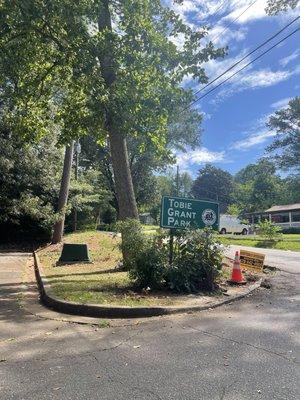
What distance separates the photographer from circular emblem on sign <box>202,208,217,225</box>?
979 cm

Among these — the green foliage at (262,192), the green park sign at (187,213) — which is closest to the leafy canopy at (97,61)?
the green park sign at (187,213)

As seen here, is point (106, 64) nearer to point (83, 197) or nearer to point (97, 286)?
point (97, 286)

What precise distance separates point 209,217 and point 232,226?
4680cm

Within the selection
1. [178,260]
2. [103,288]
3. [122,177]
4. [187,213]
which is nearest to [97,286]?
[103,288]

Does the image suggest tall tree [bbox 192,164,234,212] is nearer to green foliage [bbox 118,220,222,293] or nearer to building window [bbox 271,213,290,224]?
building window [bbox 271,213,290,224]

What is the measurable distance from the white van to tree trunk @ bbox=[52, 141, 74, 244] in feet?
110

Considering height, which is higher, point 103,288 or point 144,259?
point 144,259

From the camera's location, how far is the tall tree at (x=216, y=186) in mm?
116375

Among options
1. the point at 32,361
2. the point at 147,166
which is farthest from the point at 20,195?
the point at 147,166

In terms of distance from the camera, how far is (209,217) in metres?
9.83

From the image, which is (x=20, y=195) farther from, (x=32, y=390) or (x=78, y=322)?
(x=32, y=390)

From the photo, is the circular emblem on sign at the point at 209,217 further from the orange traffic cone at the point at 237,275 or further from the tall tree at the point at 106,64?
the tall tree at the point at 106,64

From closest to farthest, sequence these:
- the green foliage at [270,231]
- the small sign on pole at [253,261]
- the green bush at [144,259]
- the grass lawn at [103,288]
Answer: the grass lawn at [103,288] < the green bush at [144,259] < the small sign on pole at [253,261] < the green foliage at [270,231]

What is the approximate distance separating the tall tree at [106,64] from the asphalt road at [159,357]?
5.99 meters
